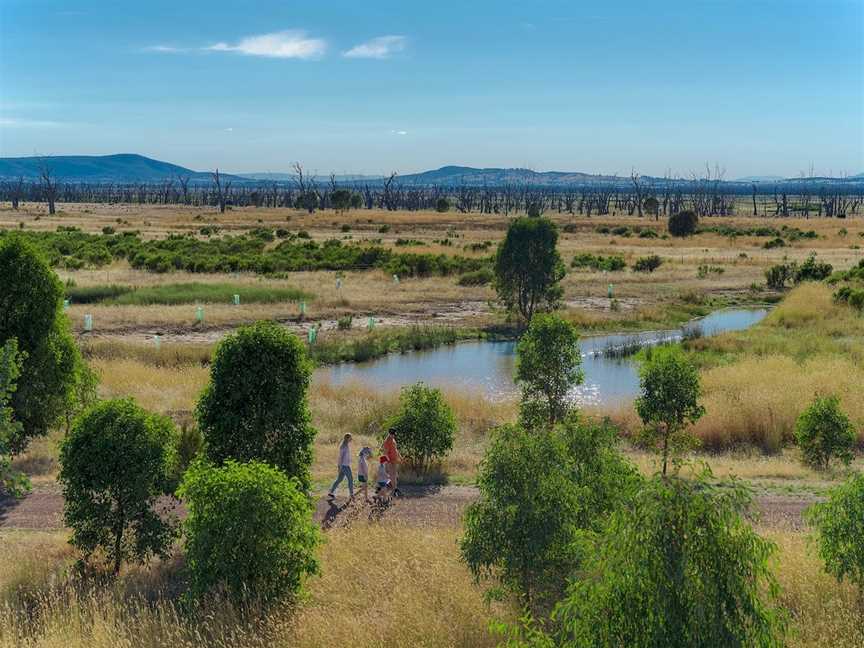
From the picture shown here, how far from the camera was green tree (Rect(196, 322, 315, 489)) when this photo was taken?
12.9 m

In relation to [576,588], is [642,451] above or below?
below

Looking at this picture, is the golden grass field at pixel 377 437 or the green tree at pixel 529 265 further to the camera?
the green tree at pixel 529 265

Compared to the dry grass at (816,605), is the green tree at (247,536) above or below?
above

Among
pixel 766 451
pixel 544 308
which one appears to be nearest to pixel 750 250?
pixel 544 308

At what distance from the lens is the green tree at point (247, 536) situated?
9.62 m

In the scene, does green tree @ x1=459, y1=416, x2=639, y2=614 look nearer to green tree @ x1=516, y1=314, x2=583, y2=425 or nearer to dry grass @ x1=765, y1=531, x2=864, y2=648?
dry grass @ x1=765, y1=531, x2=864, y2=648

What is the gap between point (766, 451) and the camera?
19203mm

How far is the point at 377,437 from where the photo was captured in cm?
1881

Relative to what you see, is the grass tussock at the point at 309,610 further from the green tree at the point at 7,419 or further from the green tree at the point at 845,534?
the green tree at the point at 845,534

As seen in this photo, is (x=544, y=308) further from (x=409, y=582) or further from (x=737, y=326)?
(x=409, y=582)

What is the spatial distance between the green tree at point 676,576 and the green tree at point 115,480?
6903mm

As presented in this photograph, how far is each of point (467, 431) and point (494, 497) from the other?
1160 cm

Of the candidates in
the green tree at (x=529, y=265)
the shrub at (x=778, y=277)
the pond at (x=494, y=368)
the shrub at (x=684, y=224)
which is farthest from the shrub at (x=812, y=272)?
the shrub at (x=684, y=224)

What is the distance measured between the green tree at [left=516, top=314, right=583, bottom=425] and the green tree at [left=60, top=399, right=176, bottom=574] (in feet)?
27.4
